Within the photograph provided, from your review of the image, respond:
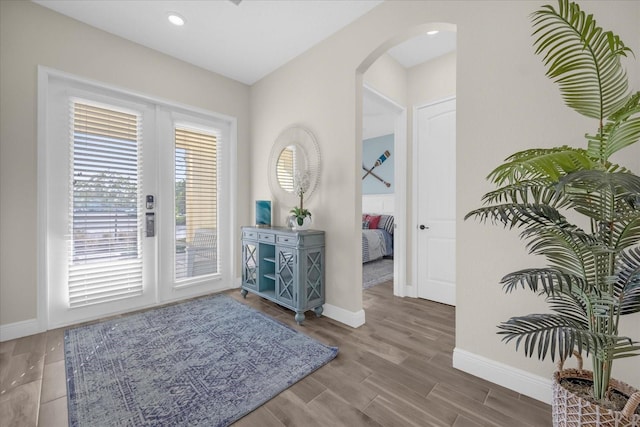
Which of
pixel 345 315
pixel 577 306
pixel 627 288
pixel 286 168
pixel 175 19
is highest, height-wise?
pixel 175 19

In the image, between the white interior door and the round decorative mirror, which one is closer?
the round decorative mirror

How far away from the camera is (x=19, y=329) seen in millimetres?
2285

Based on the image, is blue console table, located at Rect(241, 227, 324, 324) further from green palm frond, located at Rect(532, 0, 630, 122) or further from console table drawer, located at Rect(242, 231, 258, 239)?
green palm frond, located at Rect(532, 0, 630, 122)

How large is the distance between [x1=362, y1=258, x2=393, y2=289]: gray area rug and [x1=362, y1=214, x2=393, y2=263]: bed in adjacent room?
0.41 ft

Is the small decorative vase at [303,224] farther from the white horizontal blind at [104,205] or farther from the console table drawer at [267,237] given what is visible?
the white horizontal blind at [104,205]

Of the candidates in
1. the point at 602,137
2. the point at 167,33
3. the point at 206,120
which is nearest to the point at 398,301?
the point at 602,137

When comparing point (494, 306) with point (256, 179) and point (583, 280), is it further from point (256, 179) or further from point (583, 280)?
point (256, 179)

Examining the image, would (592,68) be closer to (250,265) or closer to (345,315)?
(345,315)

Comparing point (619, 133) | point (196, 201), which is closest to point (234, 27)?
point (196, 201)

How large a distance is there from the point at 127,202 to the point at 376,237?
4.05 metres

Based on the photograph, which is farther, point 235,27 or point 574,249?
point 235,27

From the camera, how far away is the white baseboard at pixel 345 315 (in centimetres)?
255

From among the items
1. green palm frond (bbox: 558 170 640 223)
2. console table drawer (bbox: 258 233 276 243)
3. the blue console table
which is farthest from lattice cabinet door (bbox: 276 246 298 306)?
green palm frond (bbox: 558 170 640 223)

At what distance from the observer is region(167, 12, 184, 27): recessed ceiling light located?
2457 mm
